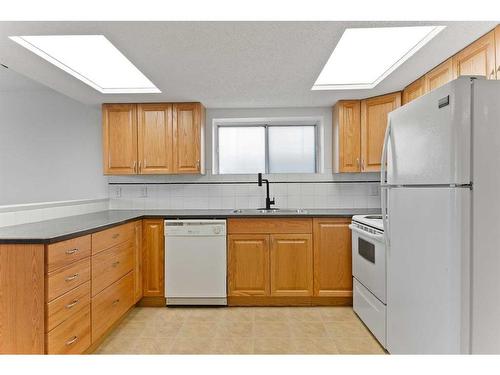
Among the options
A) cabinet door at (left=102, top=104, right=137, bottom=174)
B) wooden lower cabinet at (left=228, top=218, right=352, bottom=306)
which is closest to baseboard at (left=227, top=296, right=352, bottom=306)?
wooden lower cabinet at (left=228, top=218, right=352, bottom=306)

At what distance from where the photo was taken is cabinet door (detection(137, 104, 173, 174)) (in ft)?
10.7

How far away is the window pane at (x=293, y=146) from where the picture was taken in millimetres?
3703

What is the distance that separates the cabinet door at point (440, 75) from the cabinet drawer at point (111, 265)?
274 centimetres

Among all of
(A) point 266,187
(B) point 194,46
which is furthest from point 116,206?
(B) point 194,46

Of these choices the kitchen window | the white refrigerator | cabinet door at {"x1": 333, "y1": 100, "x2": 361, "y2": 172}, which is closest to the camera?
the white refrigerator

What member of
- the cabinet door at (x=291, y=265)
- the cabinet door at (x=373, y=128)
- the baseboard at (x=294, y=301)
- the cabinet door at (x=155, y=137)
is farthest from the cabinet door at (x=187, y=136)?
the cabinet door at (x=373, y=128)

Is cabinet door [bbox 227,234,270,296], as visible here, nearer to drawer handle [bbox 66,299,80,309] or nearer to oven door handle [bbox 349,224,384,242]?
oven door handle [bbox 349,224,384,242]

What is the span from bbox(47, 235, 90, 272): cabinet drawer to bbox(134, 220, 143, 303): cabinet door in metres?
0.88

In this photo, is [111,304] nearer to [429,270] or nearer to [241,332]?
[241,332]

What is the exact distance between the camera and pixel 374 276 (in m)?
2.25
